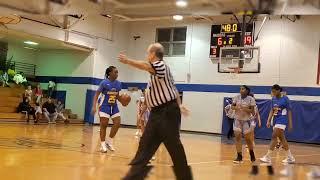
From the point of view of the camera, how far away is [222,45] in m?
23.5

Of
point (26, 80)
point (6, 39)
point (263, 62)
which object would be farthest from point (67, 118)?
point (263, 62)

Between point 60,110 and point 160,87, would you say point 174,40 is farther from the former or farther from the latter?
point 160,87

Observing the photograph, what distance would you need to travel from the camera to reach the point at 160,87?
454cm

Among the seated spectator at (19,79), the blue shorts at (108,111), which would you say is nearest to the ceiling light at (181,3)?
the blue shorts at (108,111)

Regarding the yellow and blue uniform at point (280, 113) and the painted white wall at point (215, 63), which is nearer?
the yellow and blue uniform at point (280, 113)

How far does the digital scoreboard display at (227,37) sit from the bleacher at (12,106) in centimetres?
921

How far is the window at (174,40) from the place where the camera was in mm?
25750

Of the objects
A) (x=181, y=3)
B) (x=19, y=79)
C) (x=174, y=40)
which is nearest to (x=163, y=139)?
(x=181, y=3)

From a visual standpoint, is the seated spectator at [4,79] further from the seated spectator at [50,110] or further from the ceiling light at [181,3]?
the ceiling light at [181,3]

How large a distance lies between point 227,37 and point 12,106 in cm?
1267

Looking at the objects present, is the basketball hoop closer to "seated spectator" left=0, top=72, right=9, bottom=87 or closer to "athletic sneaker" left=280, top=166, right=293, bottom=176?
"seated spectator" left=0, top=72, right=9, bottom=87

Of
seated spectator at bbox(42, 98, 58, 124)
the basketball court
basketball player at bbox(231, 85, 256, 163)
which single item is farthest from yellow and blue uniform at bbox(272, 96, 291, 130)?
seated spectator at bbox(42, 98, 58, 124)

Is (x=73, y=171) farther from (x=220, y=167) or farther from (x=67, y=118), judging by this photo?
(x=67, y=118)

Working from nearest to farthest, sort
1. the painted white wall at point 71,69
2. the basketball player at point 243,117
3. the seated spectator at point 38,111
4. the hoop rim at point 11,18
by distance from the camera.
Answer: the hoop rim at point 11,18 → the basketball player at point 243,117 → the seated spectator at point 38,111 → the painted white wall at point 71,69
